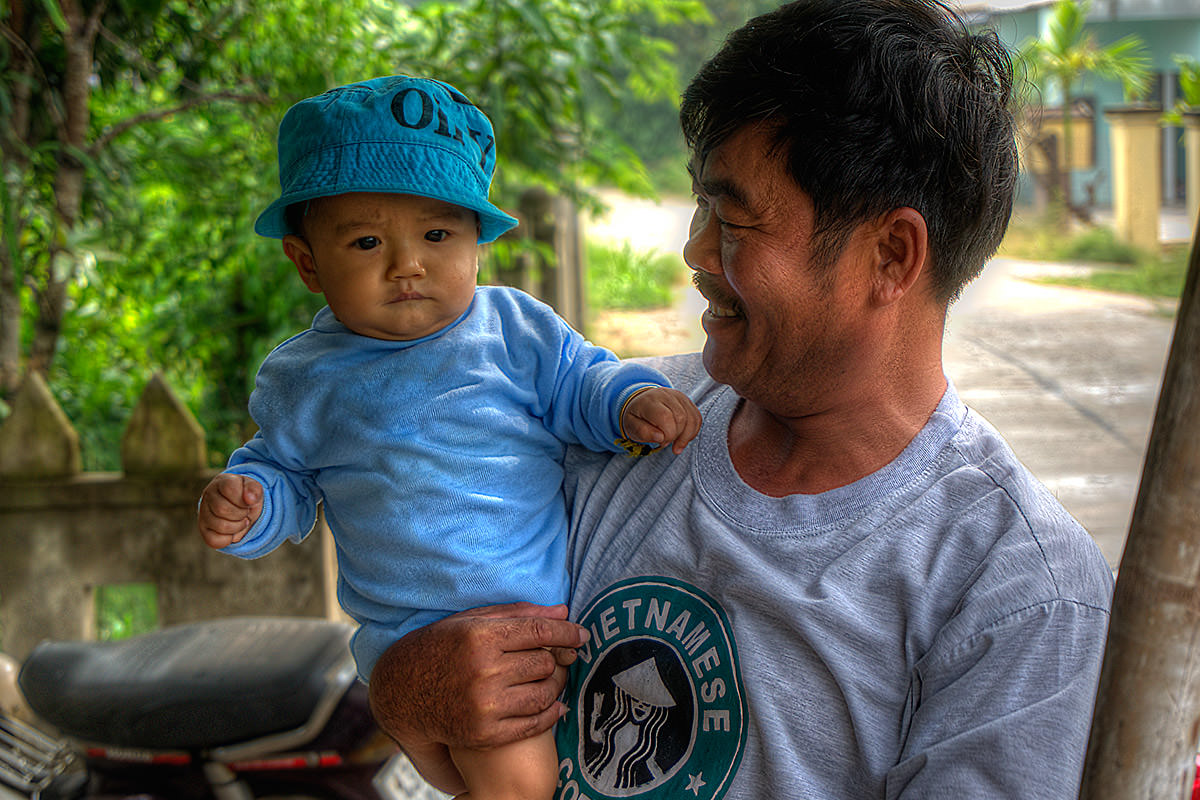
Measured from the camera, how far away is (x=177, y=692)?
244 cm

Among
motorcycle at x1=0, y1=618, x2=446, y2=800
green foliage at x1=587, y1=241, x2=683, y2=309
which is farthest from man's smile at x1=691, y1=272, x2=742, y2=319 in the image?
green foliage at x1=587, y1=241, x2=683, y2=309

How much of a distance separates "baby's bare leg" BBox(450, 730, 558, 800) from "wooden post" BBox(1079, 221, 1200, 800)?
81 centimetres

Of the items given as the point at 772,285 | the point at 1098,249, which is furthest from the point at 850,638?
the point at 1098,249

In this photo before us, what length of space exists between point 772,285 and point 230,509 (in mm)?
821

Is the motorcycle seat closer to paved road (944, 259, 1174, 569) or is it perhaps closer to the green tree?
the green tree

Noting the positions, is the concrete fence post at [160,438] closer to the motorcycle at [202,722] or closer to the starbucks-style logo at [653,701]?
the motorcycle at [202,722]

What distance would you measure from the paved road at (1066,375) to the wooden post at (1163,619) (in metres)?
4.86

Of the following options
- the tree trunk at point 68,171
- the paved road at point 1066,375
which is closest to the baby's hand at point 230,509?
the tree trunk at point 68,171

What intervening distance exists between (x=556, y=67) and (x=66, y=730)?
255 centimetres

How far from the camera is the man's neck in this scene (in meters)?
1.43

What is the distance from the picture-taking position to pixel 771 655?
4.35ft

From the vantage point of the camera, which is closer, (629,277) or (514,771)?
(514,771)

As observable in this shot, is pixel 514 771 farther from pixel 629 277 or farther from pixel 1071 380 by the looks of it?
pixel 629 277

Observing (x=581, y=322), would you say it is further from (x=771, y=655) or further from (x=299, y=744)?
(x=771, y=655)
